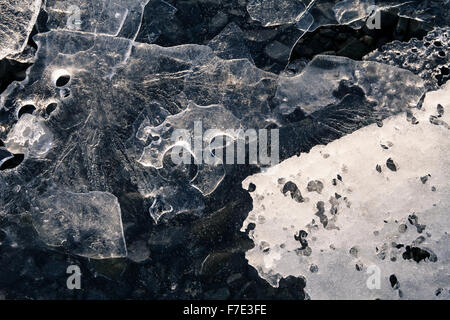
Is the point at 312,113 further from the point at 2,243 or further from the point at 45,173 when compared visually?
the point at 2,243

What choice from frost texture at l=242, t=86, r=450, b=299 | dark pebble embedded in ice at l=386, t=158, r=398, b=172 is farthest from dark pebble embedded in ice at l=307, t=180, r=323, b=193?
dark pebble embedded in ice at l=386, t=158, r=398, b=172

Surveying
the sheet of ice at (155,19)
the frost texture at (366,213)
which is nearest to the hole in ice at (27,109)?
the sheet of ice at (155,19)

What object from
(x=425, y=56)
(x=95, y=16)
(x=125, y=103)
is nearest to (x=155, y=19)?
(x=95, y=16)

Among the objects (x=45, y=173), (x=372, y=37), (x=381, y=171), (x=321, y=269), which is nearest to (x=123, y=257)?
(x=45, y=173)

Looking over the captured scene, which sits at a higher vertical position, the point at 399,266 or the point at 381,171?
the point at 381,171

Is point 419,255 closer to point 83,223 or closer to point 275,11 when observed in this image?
point 275,11

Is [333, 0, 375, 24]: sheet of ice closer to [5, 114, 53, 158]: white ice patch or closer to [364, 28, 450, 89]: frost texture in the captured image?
[364, 28, 450, 89]: frost texture
